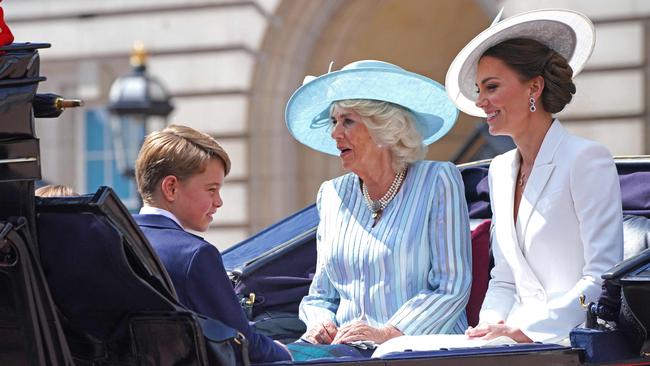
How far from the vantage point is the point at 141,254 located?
9.76ft

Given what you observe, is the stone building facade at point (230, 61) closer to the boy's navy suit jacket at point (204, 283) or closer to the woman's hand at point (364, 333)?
the woman's hand at point (364, 333)

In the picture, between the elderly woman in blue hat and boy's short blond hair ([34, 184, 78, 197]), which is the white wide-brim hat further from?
boy's short blond hair ([34, 184, 78, 197])

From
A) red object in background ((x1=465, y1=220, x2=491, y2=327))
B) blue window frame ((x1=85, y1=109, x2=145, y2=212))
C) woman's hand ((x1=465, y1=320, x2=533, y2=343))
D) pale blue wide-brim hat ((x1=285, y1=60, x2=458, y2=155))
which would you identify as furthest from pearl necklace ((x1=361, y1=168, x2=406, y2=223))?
blue window frame ((x1=85, y1=109, x2=145, y2=212))

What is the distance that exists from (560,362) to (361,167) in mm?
1242

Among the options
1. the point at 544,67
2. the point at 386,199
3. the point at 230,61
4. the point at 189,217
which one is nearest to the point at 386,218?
the point at 386,199

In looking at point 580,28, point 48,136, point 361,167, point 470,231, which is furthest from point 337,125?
point 48,136

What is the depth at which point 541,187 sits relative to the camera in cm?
383

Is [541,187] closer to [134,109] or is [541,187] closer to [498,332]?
[498,332]

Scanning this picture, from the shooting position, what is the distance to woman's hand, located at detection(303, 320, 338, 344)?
4.08 m

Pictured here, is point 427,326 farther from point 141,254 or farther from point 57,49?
point 57,49

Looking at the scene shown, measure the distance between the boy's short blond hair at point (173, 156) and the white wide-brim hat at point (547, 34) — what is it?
963 mm

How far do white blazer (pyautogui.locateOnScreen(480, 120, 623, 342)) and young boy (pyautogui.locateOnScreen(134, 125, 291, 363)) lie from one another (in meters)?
0.81

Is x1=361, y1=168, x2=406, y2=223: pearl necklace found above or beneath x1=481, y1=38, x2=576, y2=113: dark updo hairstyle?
beneath

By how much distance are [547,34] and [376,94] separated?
57 cm
